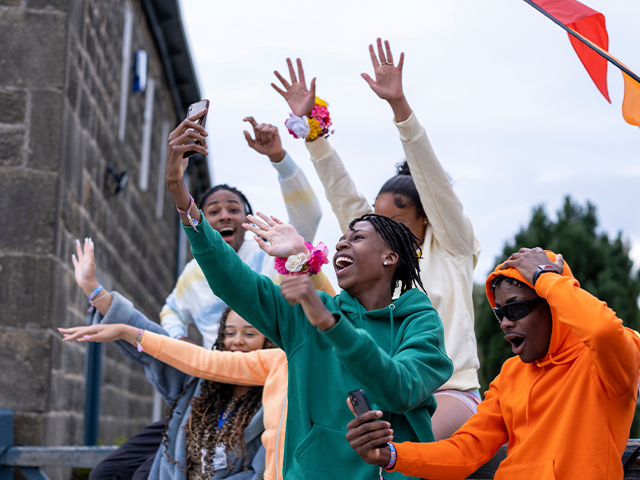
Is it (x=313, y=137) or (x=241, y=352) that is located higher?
(x=313, y=137)

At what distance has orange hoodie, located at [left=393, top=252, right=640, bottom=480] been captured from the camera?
2115 mm

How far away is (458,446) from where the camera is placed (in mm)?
2332

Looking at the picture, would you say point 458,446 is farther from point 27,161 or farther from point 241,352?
point 27,161

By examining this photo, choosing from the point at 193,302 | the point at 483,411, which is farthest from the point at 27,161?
the point at 483,411

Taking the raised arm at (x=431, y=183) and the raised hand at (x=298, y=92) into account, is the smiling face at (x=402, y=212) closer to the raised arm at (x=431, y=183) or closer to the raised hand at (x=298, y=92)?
the raised arm at (x=431, y=183)

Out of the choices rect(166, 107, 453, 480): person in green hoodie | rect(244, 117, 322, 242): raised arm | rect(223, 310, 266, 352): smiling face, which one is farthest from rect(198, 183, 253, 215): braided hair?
rect(166, 107, 453, 480): person in green hoodie

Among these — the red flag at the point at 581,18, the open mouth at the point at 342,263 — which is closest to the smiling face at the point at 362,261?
the open mouth at the point at 342,263

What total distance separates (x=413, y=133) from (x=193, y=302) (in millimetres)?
1559

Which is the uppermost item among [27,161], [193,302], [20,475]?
[27,161]

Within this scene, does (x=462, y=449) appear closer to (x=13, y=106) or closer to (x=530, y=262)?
(x=530, y=262)

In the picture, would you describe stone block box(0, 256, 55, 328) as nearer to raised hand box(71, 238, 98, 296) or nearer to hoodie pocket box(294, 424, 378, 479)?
raised hand box(71, 238, 98, 296)

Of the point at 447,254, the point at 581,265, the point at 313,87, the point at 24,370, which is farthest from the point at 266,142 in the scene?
the point at 581,265

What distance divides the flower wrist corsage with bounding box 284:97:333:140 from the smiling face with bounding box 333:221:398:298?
1025 mm

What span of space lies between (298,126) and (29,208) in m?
2.13
